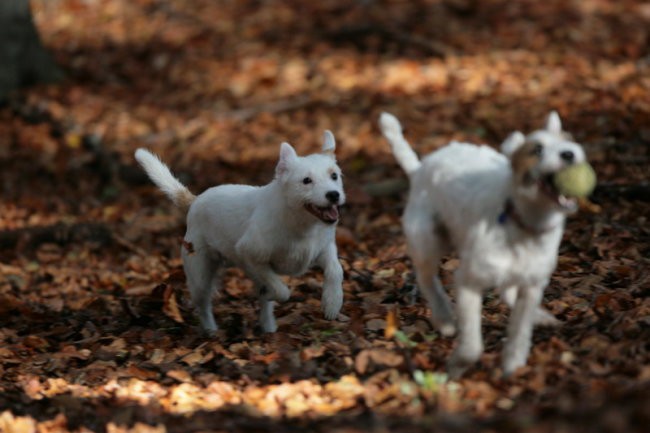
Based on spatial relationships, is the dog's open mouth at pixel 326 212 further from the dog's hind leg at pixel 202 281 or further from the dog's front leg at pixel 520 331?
the dog's front leg at pixel 520 331

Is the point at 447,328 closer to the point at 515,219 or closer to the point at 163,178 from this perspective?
the point at 515,219

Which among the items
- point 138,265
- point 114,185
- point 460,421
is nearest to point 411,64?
point 114,185

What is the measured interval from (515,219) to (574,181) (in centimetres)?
44

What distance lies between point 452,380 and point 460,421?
3.45ft

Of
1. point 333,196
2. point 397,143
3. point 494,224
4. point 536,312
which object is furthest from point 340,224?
point 494,224

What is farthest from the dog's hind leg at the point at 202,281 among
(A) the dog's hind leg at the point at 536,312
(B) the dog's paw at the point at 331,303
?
(A) the dog's hind leg at the point at 536,312

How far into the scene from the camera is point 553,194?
183 inches

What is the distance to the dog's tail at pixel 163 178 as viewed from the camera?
796cm

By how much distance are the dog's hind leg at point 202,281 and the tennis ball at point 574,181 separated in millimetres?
3794

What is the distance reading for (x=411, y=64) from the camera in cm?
1476

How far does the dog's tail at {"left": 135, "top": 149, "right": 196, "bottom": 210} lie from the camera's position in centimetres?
796

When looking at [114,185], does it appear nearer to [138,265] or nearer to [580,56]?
[138,265]

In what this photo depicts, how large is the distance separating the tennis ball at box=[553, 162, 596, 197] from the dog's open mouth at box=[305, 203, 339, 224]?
2.44 metres

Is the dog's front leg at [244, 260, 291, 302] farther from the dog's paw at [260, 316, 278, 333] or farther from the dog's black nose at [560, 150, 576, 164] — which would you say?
the dog's black nose at [560, 150, 576, 164]
